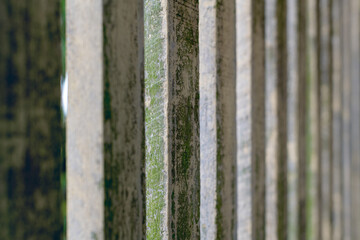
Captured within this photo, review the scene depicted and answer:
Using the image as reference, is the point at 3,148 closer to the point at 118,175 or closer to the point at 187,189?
the point at 118,175

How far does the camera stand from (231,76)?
634mm

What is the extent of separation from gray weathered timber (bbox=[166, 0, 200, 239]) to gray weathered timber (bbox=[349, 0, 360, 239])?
166 cm

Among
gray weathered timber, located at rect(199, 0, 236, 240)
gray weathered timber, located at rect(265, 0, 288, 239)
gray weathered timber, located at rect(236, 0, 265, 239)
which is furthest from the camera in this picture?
gray weathered timber, located at rect(265, 0, 288, 239)

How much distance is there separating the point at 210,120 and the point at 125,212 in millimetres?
261

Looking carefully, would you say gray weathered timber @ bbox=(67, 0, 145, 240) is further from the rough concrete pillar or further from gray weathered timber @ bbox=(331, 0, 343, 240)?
gray weathered timber @ bbox=(331, 0, 343, 240)

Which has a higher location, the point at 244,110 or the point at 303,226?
the point at 244,110

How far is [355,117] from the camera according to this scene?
79.5 inches

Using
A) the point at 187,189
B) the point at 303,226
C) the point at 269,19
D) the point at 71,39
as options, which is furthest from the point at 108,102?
the point at 303,226

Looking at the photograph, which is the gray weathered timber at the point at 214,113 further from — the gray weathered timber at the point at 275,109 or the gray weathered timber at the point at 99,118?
the gray weathered timber at the point at 275,109

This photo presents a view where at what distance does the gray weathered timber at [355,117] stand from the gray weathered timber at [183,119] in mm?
1665

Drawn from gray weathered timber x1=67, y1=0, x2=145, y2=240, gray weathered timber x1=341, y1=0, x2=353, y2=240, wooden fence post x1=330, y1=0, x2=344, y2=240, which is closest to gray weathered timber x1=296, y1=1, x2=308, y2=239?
wooden fence post x1=330, y1=0, x2=344, y2=240

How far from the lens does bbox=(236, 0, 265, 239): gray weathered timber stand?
742 millimetres

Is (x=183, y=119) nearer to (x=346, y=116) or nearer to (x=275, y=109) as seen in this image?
(x=275, y=109)

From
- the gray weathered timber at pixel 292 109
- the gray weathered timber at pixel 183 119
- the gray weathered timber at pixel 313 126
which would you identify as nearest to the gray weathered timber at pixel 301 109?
the gray weathered timber at pixel 292 109
